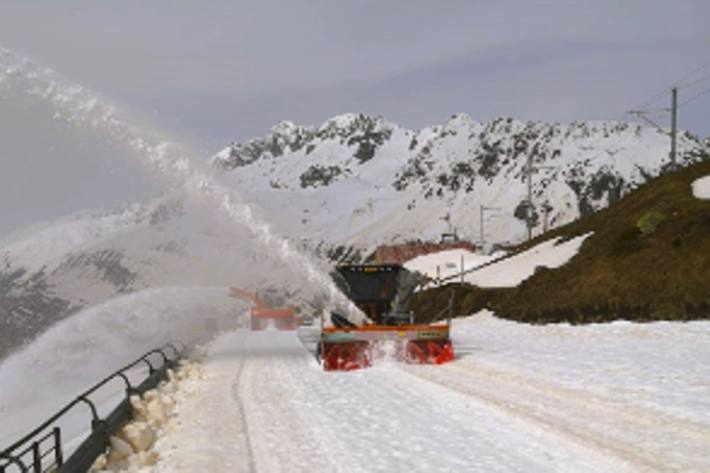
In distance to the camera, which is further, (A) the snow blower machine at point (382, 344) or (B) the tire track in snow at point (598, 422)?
(A) the snow blower machine at point (382, 344)

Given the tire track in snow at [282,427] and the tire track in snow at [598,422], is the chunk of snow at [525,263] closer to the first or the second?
the tire track in snow at [282,427]

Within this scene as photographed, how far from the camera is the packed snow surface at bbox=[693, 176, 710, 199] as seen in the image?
3309 cm

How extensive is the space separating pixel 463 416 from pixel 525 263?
33.3 metres

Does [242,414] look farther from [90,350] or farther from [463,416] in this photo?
[90,350]

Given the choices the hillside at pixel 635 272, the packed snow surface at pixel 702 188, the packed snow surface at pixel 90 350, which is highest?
the packed snow surface at pixel 702 188

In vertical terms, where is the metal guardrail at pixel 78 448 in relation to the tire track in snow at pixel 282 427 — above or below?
above

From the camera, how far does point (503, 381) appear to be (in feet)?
47.9

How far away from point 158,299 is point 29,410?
668 inches

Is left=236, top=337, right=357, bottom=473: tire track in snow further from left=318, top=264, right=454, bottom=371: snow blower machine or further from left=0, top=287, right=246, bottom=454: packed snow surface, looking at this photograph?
left=0, top=287, right=246, bottom=454: packed snow surface

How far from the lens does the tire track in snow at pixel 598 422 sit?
802cm

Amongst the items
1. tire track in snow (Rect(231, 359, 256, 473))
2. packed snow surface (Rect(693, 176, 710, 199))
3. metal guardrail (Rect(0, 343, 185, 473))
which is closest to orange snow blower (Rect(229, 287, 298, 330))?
packed snow surface (Rect(693, 176, 710, 199))

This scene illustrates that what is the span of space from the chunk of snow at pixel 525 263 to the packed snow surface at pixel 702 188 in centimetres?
619

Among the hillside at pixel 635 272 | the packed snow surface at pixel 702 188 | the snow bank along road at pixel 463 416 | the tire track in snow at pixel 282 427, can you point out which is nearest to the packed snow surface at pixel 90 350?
the tire track in snow at pixel 282 427

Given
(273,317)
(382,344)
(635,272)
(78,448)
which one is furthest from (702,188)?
(78,448)
